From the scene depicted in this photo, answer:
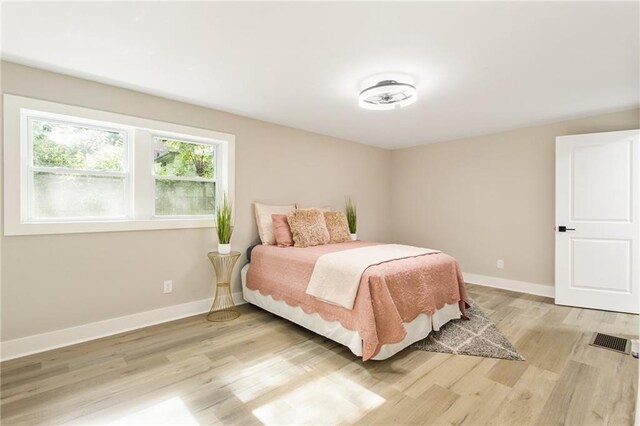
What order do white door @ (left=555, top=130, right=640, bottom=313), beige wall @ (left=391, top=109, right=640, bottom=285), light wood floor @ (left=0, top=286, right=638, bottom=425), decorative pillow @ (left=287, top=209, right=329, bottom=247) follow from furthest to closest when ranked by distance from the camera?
beige wall @ (left=391, top=109, right=640, bottom=285) → decorative pillow @ (left=287, top=209, right=329, bottom=247) → white door @ (left=555, top=130, right=640, bottom=313) → light wood floor @ (left=0, top=286, right=638, bottom=425)

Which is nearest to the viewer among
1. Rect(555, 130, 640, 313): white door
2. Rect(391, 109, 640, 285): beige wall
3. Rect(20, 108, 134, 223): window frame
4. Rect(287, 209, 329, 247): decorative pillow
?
Rect(20, 108, 134, 223): window frame

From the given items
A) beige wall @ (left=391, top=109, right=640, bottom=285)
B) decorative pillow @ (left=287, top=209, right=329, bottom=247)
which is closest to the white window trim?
decorative pillow @ (left=287, top=209, right=329, bottom=247)

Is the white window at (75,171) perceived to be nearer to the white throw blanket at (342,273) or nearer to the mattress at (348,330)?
the mattress at (348,330)

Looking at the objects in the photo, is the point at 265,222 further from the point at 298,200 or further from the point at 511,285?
the point at 511,285

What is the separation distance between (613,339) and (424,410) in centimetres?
214

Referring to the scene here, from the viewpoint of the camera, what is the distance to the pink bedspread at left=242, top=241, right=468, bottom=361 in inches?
84.9

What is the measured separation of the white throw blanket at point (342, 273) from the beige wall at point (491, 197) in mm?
2230

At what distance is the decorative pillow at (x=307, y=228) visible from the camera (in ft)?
11.0

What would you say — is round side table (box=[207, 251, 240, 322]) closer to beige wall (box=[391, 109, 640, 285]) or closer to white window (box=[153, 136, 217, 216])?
white window (box=[153, 136, 217, 216])

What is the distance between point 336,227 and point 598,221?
9.69ft

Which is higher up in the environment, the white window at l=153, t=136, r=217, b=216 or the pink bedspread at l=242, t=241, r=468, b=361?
the white window at l=153, t=136, r=217, b=216

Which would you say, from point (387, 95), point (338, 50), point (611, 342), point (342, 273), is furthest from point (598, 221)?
point (338, 50)

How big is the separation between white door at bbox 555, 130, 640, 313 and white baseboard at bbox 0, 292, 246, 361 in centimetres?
420

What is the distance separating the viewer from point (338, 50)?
2059 mm
